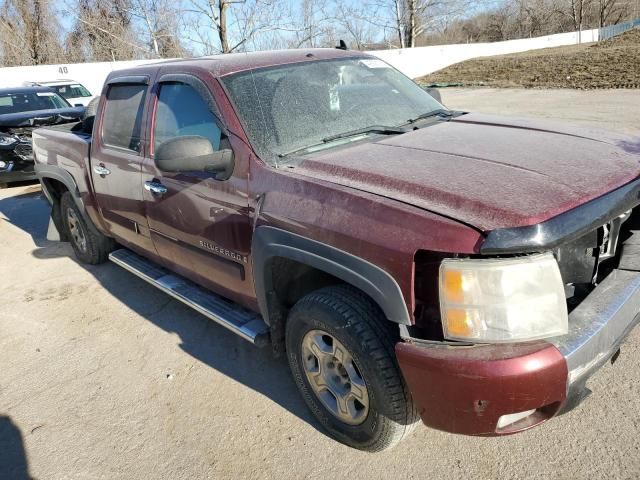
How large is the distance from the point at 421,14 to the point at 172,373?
45686mm

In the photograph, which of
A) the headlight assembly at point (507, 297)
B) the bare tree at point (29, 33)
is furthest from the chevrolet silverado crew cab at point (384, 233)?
the bare tree at point (29, 33)

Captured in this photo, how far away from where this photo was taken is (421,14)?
43531 mm

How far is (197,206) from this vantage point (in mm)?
3078

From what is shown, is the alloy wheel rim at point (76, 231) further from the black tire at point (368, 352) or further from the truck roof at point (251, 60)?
the black tire at point (368, 352)

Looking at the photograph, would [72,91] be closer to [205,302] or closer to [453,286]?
[205,302]

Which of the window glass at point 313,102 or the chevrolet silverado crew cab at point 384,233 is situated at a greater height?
the window glass at point 313,102

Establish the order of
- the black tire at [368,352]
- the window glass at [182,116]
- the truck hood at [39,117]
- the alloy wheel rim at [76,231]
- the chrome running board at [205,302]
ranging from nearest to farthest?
the black tire at [368,352] < the chrome running board at [205,302] < the window glass at [182,116] < the alloy wheel rim at [76,231] < the truck hood at [39,117]

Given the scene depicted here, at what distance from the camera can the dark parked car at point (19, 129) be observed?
346 inches

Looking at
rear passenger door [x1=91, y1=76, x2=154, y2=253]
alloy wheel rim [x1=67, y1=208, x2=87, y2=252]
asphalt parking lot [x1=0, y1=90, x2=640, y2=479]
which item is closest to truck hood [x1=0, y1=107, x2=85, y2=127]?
alloy wheel rim [x1=67, y1=208, x2=87, y2=252]

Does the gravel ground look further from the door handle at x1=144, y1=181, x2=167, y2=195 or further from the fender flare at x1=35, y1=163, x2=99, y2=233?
the door handle at x1=144, y1=181, x2=167, y2=195

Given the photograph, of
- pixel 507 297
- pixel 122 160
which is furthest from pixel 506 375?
pixel 122 160

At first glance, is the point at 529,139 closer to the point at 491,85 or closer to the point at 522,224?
the point at 522,224

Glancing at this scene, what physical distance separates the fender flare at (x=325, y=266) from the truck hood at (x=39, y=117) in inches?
323

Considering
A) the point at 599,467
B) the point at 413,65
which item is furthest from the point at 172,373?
the point at 413,65
